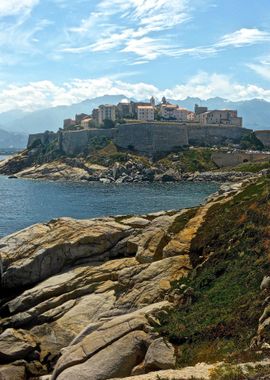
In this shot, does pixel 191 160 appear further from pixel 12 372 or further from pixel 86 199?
pixel 12 372

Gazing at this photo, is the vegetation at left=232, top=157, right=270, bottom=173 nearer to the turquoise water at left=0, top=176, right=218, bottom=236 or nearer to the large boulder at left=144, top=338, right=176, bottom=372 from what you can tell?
the turquoise water at left=0, top=176, right=218, bottom=236

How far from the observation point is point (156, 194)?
118688 mm

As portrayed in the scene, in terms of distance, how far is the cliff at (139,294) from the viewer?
23094 mm

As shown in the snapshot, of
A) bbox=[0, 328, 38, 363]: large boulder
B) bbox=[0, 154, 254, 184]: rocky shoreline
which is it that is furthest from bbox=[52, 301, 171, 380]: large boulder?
bbox=[0, 154, 254, 184]: rocky shoreline

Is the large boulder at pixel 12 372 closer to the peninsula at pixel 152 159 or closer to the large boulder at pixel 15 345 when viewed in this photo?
the large boulder at pixel 15 345

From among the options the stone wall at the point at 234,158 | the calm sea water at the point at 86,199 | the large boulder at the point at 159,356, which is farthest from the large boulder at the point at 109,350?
the stone wall at the point at 234,158

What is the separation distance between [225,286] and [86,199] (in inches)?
3444

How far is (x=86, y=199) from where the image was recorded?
373 ft

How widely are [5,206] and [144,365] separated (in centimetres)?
8853

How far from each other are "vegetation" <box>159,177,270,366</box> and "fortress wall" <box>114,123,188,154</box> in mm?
149642

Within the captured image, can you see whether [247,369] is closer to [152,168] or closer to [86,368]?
[86,368]

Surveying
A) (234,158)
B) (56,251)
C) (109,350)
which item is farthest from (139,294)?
(234,158)

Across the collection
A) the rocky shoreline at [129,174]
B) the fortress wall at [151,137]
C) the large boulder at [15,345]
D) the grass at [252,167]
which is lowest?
the large boulder at [15,345]

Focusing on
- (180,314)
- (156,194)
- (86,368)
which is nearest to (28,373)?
(86,368)
